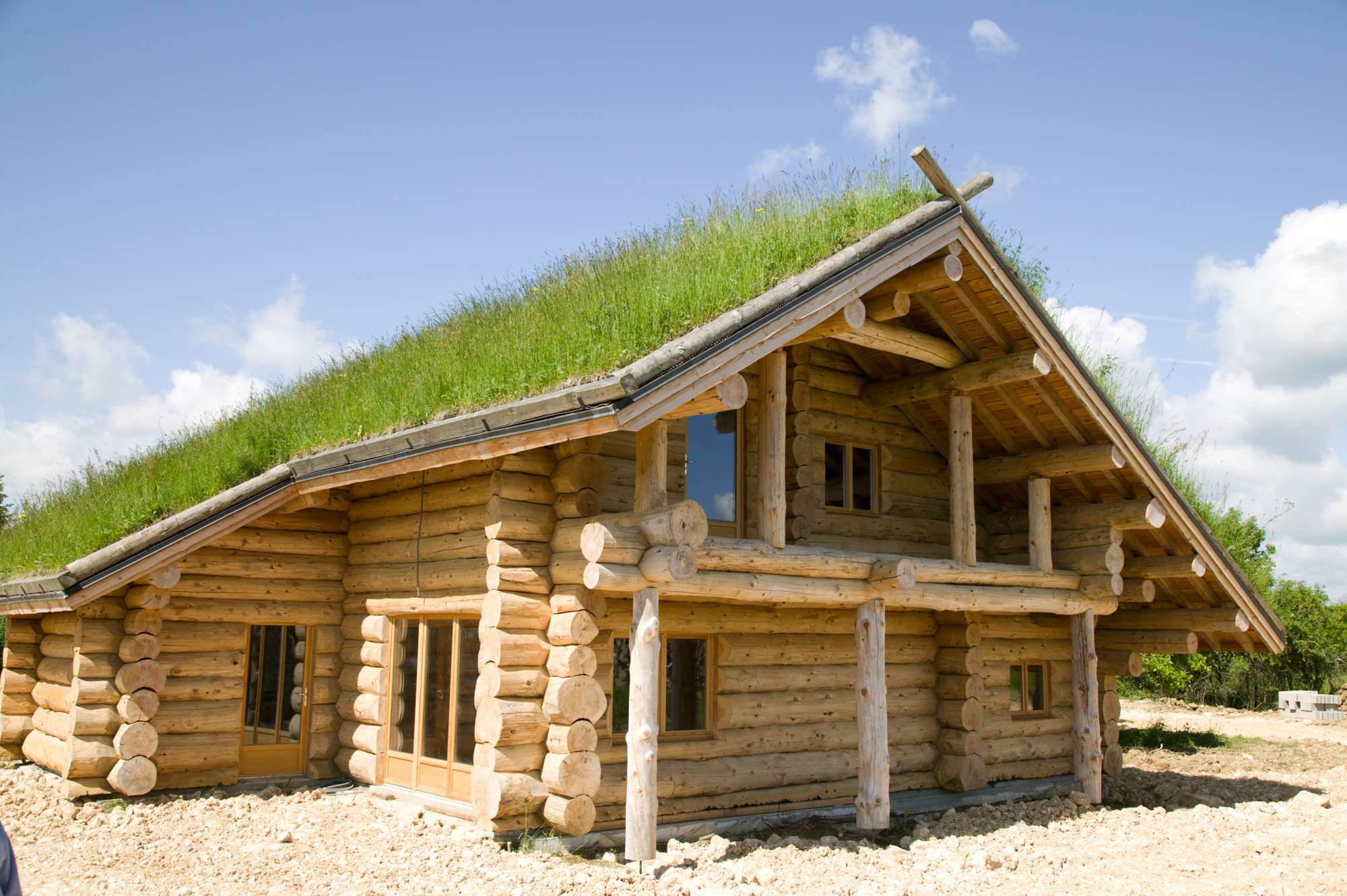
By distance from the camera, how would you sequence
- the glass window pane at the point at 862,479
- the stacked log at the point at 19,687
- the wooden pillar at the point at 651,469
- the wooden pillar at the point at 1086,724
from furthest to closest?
the glass window pane at the point at 862,479 → the stacked log at the point at 19,687 → the wooden pillar at the point at 1086,724 → the wooden pillar at the point at 651,469

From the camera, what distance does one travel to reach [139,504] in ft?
39.6

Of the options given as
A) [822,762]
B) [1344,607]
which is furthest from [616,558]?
[1344,607]

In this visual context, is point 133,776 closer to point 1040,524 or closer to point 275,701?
point 275,701

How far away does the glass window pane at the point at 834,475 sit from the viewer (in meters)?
13.3

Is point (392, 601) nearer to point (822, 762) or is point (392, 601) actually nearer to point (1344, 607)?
point (822, 762)

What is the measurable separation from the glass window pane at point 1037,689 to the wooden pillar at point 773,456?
7.05m

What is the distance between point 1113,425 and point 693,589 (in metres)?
6.35

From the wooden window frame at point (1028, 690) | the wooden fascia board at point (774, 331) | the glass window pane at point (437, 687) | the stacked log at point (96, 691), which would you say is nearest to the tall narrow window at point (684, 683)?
the glass window pane at point (437, 687)

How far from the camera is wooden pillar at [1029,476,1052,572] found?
13008 mm

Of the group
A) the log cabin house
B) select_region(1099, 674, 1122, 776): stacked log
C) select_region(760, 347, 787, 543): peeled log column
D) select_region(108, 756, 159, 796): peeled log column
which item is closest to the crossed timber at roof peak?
the log cabin house

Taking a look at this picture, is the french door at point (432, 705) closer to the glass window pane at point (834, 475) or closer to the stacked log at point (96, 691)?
the stacked log at point (96, 691)

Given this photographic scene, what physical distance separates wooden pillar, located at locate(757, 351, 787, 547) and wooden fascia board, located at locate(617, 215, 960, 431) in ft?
1.63

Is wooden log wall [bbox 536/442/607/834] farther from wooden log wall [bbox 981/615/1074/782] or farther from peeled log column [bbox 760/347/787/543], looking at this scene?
wooden log wall [bbox 981/615/1074/782]

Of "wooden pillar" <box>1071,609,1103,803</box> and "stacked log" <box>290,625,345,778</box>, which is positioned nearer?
"stacked log" <box>290,625,345,778</box>
